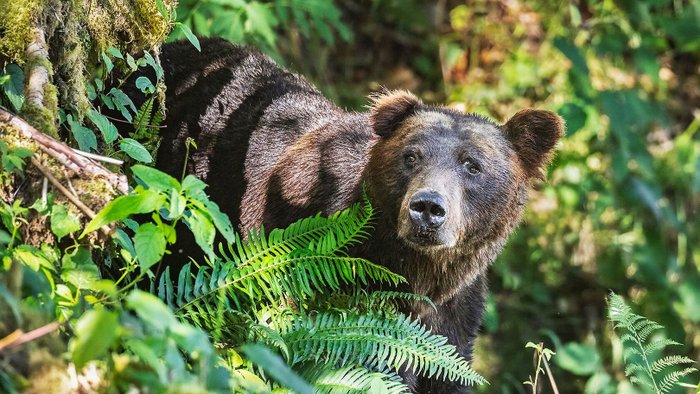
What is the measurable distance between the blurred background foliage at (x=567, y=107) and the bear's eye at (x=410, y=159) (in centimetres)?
244

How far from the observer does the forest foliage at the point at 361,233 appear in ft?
10.7

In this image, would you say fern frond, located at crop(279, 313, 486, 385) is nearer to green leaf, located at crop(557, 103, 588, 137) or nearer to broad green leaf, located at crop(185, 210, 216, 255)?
broad green leaf, located at crop(185, 210, 216, 255)

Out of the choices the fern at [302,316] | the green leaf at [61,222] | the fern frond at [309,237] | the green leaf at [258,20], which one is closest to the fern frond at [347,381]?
the fern at [302,316]

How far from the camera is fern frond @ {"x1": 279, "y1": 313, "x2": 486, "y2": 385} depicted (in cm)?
450

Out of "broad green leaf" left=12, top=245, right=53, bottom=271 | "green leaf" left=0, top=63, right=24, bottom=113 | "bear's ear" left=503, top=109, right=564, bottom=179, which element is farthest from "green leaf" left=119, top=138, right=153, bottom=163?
"bear's ear" left=503, top=109, right=564, bottom=179

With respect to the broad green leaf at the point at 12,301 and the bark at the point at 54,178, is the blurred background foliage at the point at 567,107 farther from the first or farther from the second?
the broad green leaf at the point at 12,301

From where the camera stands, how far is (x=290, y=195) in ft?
19.7

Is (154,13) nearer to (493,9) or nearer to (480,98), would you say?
(480,98)

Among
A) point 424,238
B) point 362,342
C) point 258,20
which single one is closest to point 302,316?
point 362,342

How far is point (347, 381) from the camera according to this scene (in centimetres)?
448

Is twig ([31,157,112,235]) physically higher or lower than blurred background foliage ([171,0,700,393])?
higher

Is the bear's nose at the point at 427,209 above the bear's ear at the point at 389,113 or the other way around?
the other way around

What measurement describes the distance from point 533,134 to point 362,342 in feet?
7.34

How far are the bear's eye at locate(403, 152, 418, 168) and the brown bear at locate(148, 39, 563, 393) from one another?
0.02 metres
